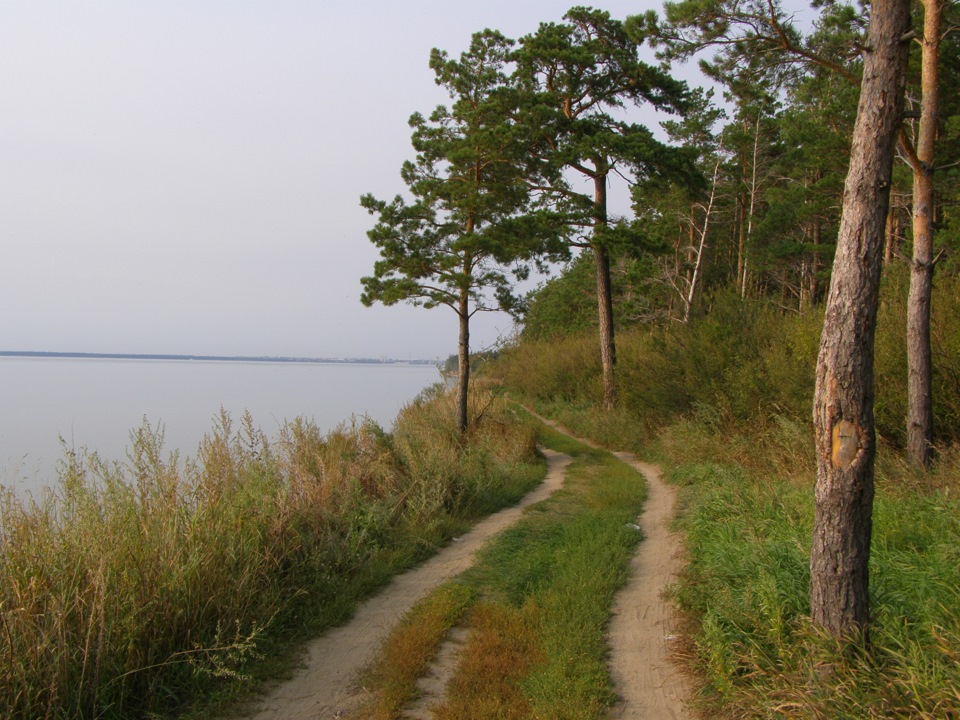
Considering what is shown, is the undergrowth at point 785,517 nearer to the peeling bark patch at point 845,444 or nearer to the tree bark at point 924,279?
the tree bark at point 924,279

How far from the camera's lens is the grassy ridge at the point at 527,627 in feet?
13.7

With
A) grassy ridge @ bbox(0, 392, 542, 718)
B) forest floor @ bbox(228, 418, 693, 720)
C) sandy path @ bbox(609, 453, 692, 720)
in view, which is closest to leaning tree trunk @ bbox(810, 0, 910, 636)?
sandy path @ bbox(609, 453, 692, 720)

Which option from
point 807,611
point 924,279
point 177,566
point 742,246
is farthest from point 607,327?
point 177,566

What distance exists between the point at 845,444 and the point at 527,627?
2966 millimetres

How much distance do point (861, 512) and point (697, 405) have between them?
35.8 feet

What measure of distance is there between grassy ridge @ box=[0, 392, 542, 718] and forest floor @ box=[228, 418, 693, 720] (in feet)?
0.94

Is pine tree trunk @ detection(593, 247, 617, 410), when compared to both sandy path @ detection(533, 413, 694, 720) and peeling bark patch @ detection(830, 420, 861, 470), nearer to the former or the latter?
sandy path @ detection(533, 413, 694, 720)

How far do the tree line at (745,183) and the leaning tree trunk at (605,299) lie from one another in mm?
58

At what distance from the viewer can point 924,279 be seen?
25.7 feet

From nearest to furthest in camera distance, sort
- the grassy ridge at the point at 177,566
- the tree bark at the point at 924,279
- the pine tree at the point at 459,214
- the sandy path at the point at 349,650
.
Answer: the grassy ridge at the point at 177,566
the sandy path at the point at 349,650
the tree bark at the point at 924,279
the pine tree at the point at 459,214

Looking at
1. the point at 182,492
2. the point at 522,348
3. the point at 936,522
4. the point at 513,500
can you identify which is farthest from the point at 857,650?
the point at 522,348

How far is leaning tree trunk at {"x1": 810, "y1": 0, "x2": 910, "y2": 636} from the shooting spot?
3.30 meters

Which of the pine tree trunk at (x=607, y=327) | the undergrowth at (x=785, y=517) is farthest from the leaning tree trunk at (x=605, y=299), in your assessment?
the undergrowth at (x=785, y=517)

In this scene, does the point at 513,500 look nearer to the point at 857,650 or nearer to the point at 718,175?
the point at 857,650
